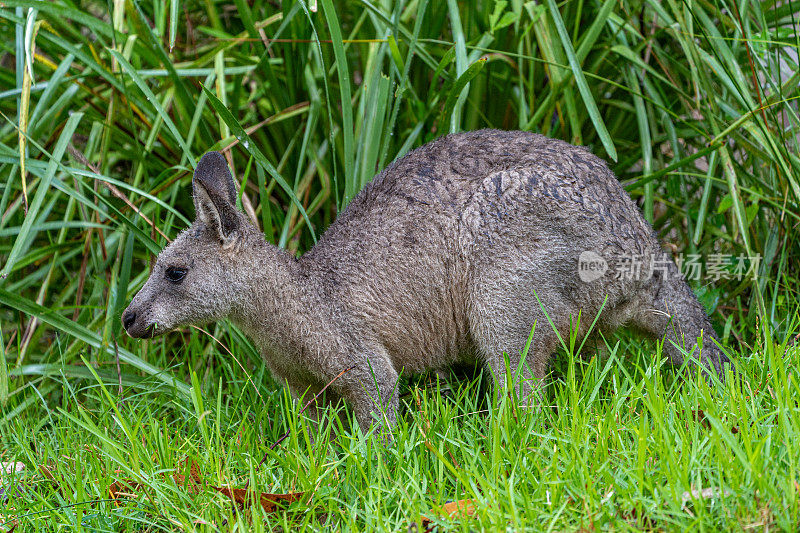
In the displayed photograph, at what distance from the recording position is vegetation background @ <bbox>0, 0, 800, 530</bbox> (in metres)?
2.98

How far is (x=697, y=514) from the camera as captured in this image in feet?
7.84

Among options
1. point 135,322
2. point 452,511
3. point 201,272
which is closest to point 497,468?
point 452,511

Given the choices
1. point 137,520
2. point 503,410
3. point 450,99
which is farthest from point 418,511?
point 450,99

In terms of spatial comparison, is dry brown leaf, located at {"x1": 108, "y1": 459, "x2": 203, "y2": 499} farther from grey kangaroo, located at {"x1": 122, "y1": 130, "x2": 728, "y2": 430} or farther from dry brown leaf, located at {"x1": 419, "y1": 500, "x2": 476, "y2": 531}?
dry brown leaf, located at {"x1": 419, "y1": 500, "x2": 476, "y2": 531}

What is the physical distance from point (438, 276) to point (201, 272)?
1049 millimetres

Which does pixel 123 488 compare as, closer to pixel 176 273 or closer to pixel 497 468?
pixel 176 273

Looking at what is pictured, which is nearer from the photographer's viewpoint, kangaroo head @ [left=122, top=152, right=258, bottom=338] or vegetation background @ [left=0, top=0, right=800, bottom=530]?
vegetation background @ [left=0, top=0, right=800, bottom=530]

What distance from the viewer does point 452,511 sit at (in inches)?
107

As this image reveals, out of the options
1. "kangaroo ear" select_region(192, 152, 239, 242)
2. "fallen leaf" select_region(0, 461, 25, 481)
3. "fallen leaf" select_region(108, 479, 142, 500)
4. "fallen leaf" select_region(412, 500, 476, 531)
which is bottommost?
"fallen leaf" select_region(0, 461, 25, 481)

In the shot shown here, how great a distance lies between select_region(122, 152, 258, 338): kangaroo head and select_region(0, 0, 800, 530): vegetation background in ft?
1.05

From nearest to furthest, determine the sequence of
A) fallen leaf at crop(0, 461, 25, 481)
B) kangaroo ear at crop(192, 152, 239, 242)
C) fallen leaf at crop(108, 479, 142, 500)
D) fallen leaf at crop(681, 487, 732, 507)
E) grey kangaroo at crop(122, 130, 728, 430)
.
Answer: fallen leaf at crop(681, 487, 732, 507) → fallen leaf at crop(108, 479, 142, 500) → fallen leaf at crop(0, 461, 25, 481) → kangaroo ear at crop(192, 152, 239, 242) → grey kangaroo at crop(122, 130, 728, 430)

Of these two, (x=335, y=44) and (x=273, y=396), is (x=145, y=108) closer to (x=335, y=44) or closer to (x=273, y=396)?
(x=335, y=44)

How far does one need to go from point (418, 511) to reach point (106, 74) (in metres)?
2.83

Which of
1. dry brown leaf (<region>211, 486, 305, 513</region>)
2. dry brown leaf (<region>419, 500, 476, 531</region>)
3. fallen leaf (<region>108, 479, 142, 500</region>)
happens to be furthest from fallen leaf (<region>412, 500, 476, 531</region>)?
fallen leaf (<region>108, 479, 142, 500</region>)
